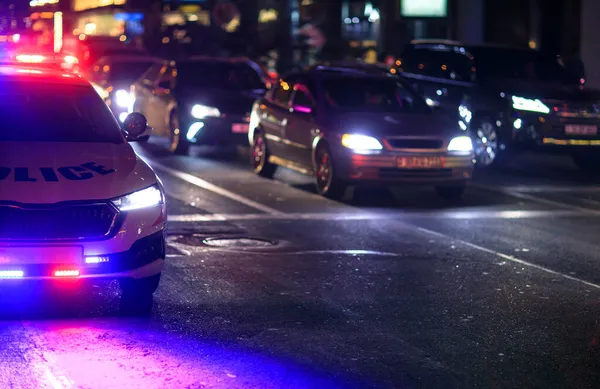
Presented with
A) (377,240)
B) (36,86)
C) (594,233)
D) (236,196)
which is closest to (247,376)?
(36,86)

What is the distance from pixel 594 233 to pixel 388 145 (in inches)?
117

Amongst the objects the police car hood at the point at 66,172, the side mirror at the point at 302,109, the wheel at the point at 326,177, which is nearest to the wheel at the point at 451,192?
the wheel at the point at 326,177

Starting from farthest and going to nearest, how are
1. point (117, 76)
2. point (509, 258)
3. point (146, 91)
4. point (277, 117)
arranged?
Result: point (117, 76)
point (146, 91)
point (277, 117)
point (509, 258)

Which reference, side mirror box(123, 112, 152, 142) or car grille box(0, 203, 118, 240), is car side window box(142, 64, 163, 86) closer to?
side mirror box(123, 112, 152, 142)

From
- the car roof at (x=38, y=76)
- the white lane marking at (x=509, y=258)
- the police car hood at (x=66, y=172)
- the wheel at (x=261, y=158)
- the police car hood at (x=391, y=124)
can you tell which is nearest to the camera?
the police car hood at (x=66, y=172)

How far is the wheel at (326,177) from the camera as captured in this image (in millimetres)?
14703

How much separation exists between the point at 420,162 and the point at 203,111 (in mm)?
6571

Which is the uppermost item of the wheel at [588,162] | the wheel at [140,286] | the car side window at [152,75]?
the car side window at [152,75]

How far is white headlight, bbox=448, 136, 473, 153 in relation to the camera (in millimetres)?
14713

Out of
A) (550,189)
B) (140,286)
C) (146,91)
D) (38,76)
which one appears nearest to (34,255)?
(140,286)

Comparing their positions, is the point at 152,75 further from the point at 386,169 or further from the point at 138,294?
the point at 138,294

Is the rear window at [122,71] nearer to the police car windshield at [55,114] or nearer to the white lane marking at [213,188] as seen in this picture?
the white lane marking at [213,188]

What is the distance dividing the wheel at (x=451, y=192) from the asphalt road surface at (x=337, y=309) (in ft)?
3.23

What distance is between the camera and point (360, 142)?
14.6m
